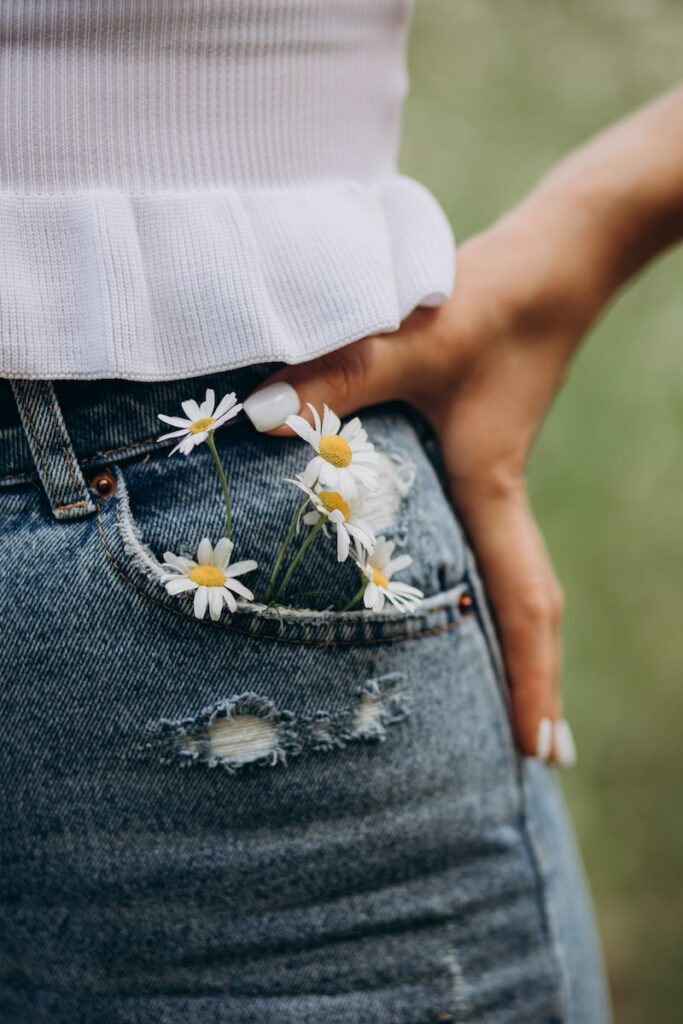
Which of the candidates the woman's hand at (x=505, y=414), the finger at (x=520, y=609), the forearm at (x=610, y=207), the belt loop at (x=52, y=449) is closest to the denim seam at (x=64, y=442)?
the belt loop at (x=52, y=449)

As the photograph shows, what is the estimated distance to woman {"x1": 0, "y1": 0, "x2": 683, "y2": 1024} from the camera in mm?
688

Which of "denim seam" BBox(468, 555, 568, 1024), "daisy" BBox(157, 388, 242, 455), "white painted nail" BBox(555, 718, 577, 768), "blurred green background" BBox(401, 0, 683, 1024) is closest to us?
"daisy" BBox(157, 388, 242, 455)

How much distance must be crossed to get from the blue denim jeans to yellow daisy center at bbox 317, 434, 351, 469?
0.04 metres

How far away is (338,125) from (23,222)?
0.95 feet

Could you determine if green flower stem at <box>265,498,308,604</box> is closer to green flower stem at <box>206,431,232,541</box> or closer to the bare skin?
green flower stem at <box>206,431,232,541</box>

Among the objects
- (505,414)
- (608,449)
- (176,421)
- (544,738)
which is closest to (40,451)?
(176,421)

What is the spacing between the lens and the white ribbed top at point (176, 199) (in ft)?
2.23

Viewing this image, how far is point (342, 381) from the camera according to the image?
77 cm

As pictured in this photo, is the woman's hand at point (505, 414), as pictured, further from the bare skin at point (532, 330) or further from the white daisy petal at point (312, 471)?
the white daisy petal at point (312, 471)

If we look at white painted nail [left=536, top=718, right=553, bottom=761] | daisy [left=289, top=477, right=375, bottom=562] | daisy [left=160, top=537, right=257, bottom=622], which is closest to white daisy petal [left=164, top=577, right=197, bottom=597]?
daisy [left=160, top=537, right=257, bottom=622]

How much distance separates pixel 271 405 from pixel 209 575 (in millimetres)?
145

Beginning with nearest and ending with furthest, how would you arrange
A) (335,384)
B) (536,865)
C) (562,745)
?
(335,384) → (536,865) → (562,745)

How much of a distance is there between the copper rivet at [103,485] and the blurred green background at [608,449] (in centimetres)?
198

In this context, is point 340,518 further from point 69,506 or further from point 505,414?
point 505,414
